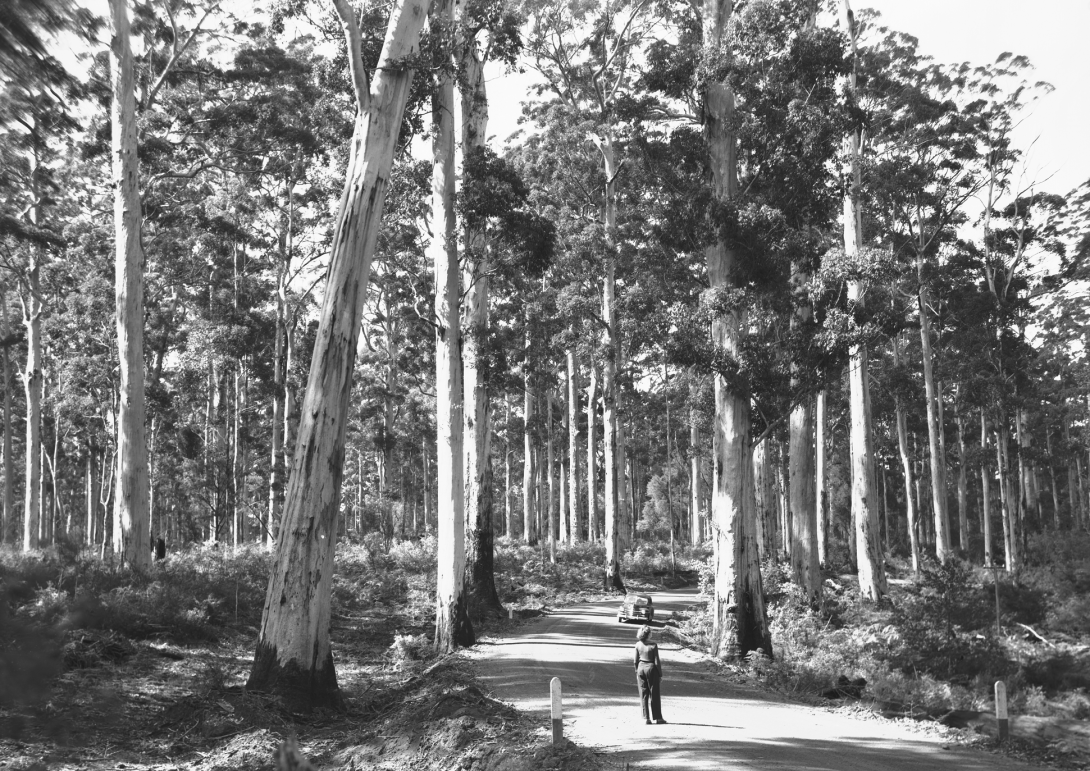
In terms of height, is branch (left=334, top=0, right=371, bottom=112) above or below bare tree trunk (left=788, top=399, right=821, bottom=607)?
above

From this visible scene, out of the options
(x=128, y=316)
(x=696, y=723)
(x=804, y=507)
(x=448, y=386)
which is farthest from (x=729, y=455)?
(x=128, y=316)

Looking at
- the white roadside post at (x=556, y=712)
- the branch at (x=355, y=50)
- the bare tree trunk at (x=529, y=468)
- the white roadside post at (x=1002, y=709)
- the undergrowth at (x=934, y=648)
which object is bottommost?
the undergrowth at (x=934, y=648)

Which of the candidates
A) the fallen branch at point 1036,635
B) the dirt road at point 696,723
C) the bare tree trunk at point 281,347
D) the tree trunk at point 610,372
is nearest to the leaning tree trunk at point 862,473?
the fallen branch at point 1036,635

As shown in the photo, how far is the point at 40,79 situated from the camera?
2906 mm

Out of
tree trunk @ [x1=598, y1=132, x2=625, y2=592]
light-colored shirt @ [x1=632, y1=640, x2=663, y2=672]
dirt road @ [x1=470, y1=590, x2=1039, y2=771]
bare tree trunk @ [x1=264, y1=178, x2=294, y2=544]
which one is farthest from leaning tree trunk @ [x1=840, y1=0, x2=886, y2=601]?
bare tree trunk @ [x1=264, y1=178, x2=294, y2=544]

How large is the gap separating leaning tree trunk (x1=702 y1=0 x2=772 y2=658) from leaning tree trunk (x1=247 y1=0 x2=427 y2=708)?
296 inches

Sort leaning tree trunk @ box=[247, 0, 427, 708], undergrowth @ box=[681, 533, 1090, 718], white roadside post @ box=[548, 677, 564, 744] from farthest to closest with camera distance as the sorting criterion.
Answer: undergrowth @ box=[681, 533, 1090, 718] < leaning tree trunk @ box=[247, 0, 427, 708] < white roadside post @ box=[548, 677, 564, 744]

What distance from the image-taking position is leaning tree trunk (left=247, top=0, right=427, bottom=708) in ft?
34.8

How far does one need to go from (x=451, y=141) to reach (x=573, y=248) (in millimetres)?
11220

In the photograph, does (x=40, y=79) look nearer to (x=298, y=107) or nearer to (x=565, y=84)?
(x=298, y=107)

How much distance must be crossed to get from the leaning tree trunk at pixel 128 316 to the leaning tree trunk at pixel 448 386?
7489mm

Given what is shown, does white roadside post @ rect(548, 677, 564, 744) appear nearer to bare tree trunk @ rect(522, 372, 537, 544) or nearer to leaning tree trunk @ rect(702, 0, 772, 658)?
leaning tree trunk @ rect(702, 0, 772, 658)

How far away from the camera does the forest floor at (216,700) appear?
9.02ft

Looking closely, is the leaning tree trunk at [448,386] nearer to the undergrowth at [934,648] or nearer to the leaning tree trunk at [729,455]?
the leaning tree trunk at [729,455]
